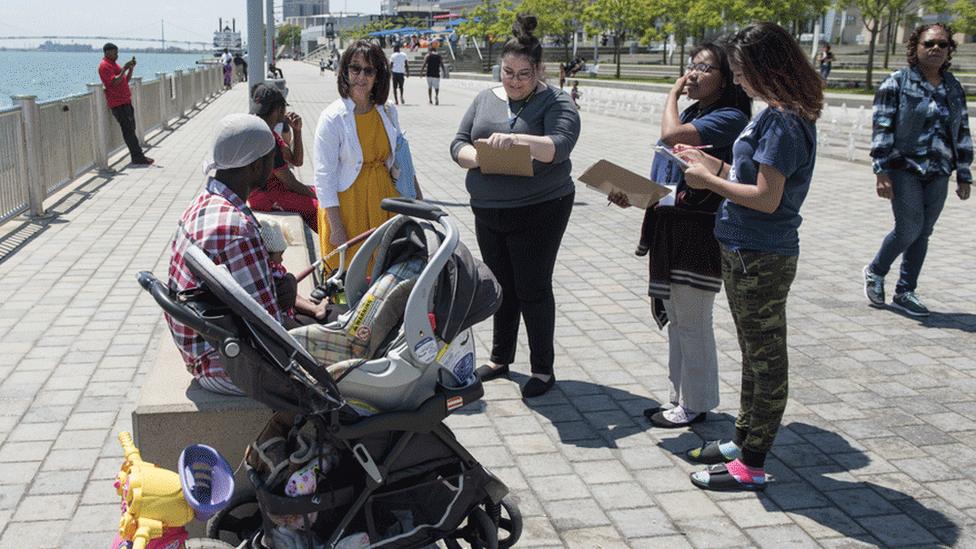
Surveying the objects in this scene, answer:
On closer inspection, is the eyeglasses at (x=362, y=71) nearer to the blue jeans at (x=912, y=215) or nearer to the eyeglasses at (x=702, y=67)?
the eyeglasses at (x=702, y=67)

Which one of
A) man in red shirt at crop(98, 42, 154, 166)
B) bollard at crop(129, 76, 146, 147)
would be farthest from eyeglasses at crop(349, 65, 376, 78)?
bollard at crop(129, 76, 146, 147)

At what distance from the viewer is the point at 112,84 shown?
1469 centimetres

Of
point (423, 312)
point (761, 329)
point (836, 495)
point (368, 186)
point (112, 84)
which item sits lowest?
point (836, 495)

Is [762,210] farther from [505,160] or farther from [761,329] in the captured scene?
[505,160]

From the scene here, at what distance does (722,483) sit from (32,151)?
8.93 m

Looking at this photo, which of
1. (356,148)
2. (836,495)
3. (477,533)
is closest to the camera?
(477,533)

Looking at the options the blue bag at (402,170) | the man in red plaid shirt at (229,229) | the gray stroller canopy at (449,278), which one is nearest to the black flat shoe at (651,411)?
the blue bag at (402,170)

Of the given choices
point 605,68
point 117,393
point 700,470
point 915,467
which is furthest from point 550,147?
point 605,68

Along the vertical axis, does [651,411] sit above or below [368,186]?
below

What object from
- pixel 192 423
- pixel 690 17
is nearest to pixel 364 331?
pixel 192 423

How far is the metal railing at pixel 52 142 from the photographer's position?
10.1 meters

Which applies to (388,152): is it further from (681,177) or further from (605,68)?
(605,68)

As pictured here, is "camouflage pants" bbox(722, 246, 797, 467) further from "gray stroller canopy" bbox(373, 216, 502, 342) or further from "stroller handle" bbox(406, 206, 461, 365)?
"stroller handle" bbox(406, 206, 461, 365)

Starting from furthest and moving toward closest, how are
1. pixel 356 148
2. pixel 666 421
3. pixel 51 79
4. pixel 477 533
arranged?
1. pixel 51 79
2. pixel 356 148
3. pixel 666 421
4. pixel 477 533
